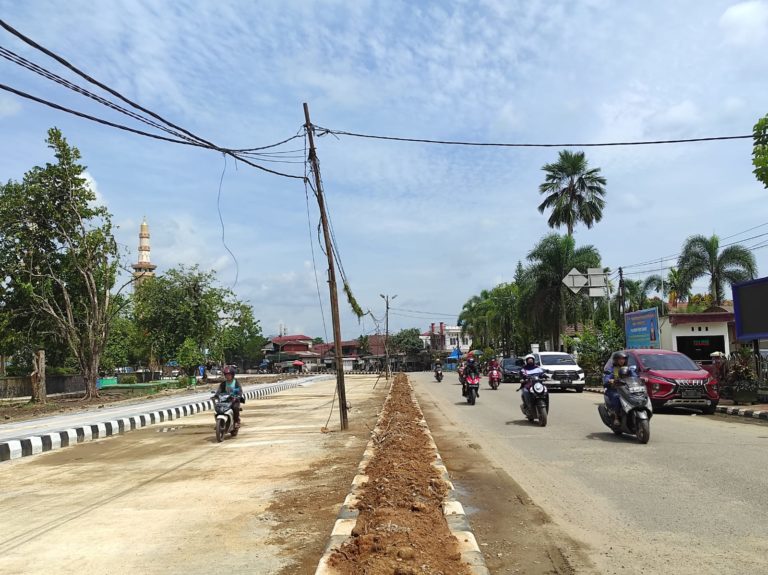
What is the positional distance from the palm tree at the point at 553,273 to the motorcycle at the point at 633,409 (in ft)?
100.0

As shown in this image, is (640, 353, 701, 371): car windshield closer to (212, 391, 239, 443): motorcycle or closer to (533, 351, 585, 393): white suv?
(212, 391, 239, 443): motorcycle

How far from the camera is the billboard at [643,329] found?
24.5 m

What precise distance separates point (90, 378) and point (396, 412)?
2464 cm

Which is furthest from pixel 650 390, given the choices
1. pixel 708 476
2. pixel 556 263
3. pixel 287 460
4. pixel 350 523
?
pixel 556 263

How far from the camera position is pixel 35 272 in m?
32.6

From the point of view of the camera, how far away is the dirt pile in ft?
13.1

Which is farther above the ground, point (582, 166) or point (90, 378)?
point (582, 166)

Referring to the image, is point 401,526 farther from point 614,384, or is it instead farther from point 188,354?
point 188,354

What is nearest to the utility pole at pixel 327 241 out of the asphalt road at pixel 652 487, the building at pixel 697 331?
the asphalt road at pixel 652 487

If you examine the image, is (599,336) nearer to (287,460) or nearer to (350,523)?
(287,460)

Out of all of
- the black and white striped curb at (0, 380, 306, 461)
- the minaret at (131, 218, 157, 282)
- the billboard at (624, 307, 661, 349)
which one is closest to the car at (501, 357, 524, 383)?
the billboard at (624, 307, 661, 349)

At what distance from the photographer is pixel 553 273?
4059 centimetres

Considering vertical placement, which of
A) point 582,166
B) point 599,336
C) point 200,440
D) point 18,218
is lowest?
point 200,440

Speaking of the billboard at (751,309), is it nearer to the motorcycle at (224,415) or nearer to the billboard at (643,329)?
the billboard at (643,329)
